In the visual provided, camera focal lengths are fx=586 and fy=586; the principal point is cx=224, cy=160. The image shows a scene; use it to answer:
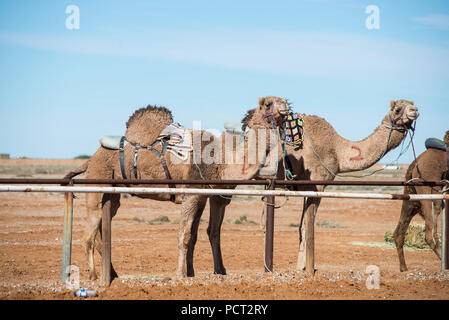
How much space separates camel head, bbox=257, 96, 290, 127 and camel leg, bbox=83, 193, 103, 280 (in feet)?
8.69

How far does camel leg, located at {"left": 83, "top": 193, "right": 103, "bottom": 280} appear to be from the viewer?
8290mm

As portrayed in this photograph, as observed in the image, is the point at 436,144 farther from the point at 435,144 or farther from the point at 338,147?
the point at 338,147

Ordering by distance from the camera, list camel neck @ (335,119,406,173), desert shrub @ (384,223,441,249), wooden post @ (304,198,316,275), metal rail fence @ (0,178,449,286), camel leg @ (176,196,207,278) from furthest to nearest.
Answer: desert shrub @ (384,223,441,249), camel neck @ (335,119,406,173), camel leg @ (176,196,207,278), wooden post @ (304,198,316,275), metal rail fence @ (0,178,449,286)

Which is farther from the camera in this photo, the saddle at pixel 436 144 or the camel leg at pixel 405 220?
the camel leg at pixel 405 220

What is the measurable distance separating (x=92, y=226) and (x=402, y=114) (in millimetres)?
5192

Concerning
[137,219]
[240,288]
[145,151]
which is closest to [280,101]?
[145,151]

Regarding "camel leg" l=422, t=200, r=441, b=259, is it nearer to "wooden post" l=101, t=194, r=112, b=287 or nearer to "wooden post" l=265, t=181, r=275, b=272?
"wooden post" l=265, t=181, r=275, b=272

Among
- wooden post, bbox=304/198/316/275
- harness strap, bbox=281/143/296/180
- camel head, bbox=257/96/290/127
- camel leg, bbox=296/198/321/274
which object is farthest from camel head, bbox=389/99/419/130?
wooden post, bbox=304/198/316/275

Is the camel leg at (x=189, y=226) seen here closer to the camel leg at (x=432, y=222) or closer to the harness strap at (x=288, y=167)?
the harness strap at (x=288, y=167)

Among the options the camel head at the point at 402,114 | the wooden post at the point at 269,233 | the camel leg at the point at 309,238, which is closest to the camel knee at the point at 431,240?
the camel head at the point at 402,114

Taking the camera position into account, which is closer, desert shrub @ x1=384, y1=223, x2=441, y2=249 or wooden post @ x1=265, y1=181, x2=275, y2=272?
wooden post @ x1=265, y1=181, x2=275, y2=272

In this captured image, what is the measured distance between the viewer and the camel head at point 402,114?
9.37 meters

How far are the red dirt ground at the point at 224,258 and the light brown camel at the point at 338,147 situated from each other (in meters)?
1.69
